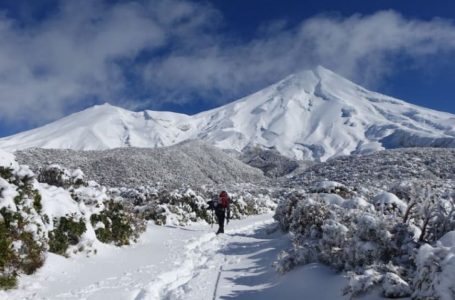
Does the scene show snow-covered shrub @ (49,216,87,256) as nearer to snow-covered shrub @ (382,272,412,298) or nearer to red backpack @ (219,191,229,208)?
snow-covered shrub @ (382,272,412,298)

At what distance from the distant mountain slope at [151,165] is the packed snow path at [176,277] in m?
38.2

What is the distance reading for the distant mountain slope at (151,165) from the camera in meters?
57.4

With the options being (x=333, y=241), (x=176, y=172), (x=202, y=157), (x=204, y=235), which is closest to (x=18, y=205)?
(x=333, y=241)

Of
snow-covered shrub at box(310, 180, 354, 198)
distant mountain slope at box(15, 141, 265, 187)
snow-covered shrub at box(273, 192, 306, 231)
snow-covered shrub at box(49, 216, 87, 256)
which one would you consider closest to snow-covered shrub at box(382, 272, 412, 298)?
snow-covered shrub at box(49, 216, 87, 256)

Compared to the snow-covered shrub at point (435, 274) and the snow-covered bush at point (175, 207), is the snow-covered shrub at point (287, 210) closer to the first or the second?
the snow-covered bush at point (175, 207)

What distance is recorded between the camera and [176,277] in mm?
9844

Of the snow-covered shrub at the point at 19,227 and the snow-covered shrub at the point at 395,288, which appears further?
the snow-covered shrub at the point at 19,227

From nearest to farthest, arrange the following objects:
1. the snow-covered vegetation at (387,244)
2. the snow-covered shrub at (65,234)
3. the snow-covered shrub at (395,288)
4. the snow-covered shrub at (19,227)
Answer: the snow-covered vegetation at (387,244), the snow-covered shrub at (395,288), the snow-covered shrub at (19,227), the snow-covered shrub at (65,234)

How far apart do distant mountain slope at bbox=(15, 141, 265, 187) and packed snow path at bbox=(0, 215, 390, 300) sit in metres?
38.2

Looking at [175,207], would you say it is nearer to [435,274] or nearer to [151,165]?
[435,274]

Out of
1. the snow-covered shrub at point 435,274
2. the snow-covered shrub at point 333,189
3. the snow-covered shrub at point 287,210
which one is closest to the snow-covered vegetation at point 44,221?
the snow-covered shrub at point 287,210

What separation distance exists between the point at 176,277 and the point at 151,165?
55.5m

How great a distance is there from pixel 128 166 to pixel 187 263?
167 feet

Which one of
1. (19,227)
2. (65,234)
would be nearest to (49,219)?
(65,234)
